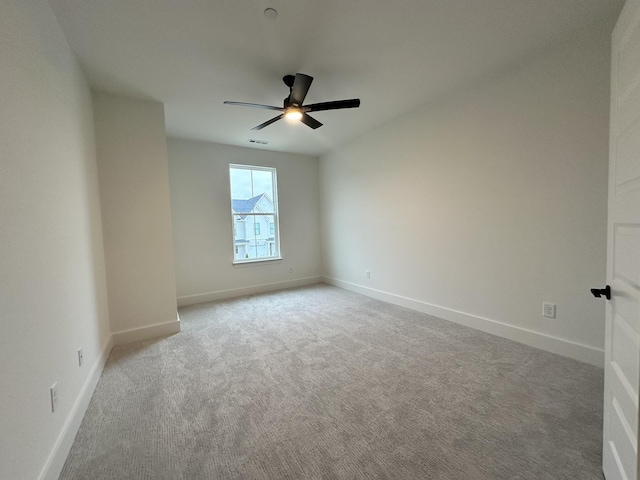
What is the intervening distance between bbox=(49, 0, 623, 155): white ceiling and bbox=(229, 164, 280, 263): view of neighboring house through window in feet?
5.79

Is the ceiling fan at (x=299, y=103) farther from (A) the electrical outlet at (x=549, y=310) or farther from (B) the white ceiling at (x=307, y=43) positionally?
(A) the electrical outlet at (x=549, y=310)

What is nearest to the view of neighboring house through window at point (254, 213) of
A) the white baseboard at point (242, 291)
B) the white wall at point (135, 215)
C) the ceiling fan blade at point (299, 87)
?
the white baseboard at point (242, 291)

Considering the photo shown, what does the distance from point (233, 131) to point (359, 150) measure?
6.47 feet

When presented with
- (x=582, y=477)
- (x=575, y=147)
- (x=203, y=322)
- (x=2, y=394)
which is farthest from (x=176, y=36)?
(x=582, y=477)

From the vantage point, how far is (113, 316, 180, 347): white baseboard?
2789mm

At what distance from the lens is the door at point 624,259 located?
3.06ft

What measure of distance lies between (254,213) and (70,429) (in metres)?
3.72

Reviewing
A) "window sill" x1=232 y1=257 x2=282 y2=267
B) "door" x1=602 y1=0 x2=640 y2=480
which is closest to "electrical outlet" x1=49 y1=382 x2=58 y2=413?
"door" x1=602 y1=0 x2=640 y2=480

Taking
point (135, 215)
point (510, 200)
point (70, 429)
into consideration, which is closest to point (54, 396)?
point (70, 429)

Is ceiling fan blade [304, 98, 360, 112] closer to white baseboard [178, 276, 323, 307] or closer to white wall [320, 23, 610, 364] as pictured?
white wall [320, 23, 610, 364]

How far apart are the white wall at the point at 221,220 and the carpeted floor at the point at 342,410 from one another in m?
1.69

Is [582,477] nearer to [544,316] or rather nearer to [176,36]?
[544,316]

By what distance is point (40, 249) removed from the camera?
136 cm

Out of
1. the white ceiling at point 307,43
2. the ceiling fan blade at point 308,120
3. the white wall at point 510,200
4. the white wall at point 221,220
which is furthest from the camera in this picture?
the white wall at point 221,220
